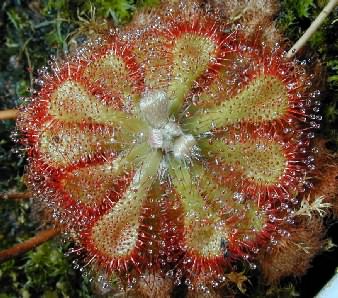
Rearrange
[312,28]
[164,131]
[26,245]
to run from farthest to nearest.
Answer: [26,245] < [312,28] < [164,131]

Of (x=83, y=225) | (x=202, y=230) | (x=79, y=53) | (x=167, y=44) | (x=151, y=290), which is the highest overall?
(x=167, y=44)

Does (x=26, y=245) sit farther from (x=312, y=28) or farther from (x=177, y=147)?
(x=312, y=28)

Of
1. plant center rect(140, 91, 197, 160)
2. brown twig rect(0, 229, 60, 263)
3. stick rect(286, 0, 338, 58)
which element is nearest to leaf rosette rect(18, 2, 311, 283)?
plant center rect(140, 91, 197, 160)

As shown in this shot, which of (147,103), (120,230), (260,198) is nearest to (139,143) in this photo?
(147,103)

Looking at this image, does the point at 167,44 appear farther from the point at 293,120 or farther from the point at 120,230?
the point at 120,230

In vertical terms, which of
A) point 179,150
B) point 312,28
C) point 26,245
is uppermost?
point 312,28

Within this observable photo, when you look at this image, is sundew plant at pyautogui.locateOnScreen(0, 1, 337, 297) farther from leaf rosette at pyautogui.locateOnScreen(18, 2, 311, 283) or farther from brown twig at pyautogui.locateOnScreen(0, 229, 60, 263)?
brown twig at pyautogui.locateOnScreen(0, 229, 60, 263)

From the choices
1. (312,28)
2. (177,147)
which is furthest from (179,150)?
(312,28)

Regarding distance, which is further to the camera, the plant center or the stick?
the stick
